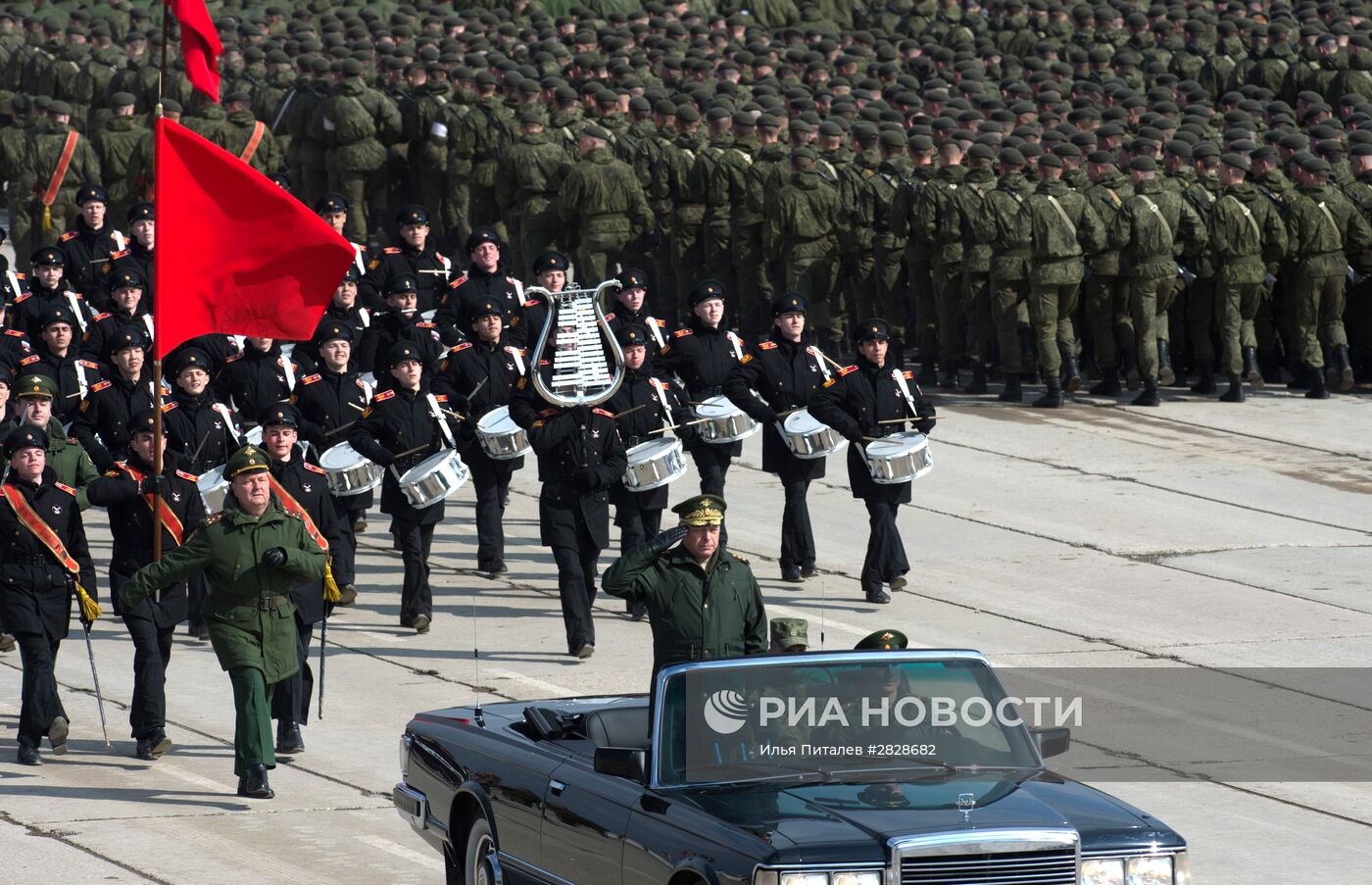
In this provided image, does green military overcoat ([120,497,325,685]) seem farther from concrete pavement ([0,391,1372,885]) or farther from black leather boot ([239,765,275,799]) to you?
concrete pavement ([0,391,1372,885])

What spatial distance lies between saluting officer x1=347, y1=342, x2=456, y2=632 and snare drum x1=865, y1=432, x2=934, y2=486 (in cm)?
274

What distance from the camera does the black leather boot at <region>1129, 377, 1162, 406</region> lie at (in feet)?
75.8

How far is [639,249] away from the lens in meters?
26.5

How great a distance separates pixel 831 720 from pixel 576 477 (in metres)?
6.75

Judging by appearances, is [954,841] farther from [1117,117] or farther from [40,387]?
[1117,117]

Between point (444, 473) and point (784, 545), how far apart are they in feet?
8.56

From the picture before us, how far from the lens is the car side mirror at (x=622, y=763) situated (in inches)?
343

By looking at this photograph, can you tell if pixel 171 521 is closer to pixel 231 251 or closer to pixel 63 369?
pixel 231 251

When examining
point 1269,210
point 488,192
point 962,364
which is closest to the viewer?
point 1269,210

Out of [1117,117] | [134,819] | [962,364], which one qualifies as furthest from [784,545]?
[1117,117]

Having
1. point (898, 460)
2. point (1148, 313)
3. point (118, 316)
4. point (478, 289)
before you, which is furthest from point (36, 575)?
point (1148, 313)

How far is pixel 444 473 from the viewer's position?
15719 mm

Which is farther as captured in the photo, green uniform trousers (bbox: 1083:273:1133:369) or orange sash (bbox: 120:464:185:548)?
green uniform trousers (bbox: 1083:273:1133:369)

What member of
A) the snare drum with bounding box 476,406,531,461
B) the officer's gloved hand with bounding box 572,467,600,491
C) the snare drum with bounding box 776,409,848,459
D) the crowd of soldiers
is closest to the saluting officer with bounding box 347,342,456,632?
the crowd of soldiers
